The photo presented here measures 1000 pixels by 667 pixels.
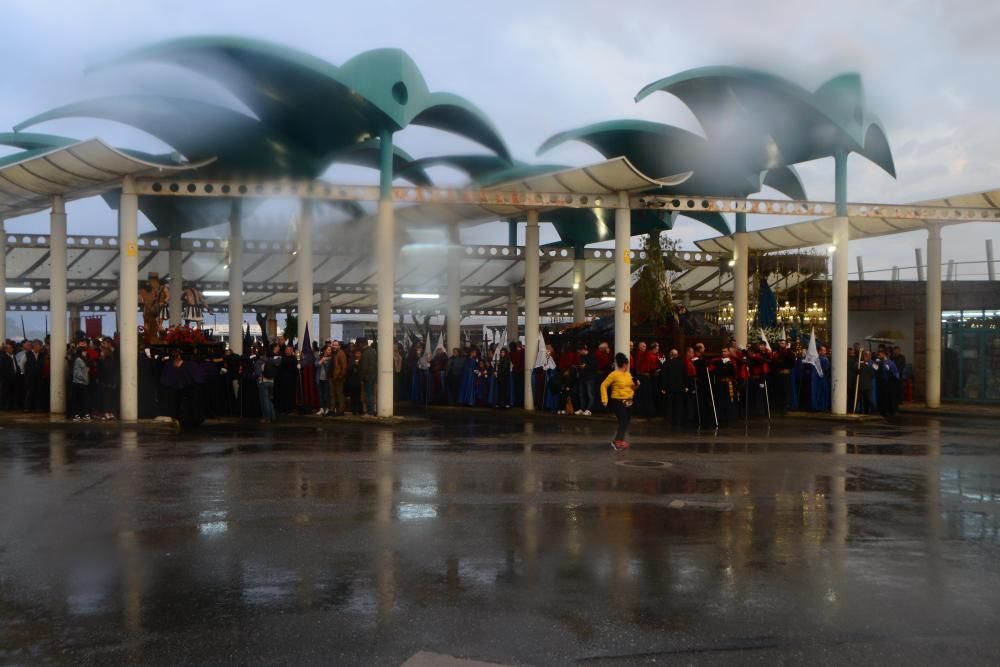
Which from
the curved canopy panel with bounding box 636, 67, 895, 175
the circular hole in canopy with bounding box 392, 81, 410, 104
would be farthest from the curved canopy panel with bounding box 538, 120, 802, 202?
the circular hole in canopy with bounding box 392, 81, 410, 104

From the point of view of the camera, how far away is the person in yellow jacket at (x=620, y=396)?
616 inches

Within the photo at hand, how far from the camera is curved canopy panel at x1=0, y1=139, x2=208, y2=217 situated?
1867cm

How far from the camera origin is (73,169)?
1945 centimetres

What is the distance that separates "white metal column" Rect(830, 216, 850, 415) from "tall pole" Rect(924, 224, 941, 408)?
3799mm

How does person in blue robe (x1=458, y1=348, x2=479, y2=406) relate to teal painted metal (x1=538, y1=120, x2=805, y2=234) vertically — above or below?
below

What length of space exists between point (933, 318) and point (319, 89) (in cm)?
1692

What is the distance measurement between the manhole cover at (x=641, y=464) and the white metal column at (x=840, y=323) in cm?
991

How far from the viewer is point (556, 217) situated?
29750 mm

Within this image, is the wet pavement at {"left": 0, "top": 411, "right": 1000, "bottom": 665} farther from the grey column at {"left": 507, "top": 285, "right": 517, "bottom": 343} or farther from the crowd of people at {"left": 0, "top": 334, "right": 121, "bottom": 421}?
the grey column at {"left": 507, "top": 285, "right": 517, "bottom": 343}

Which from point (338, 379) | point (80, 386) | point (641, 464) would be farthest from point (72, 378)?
point (641, 464)

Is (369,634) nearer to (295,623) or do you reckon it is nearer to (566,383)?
(295,623)

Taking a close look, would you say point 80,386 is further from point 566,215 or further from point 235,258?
point 566,215

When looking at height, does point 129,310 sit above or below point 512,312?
below

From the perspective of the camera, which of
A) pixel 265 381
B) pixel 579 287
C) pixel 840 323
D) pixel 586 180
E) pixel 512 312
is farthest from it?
pixel 512 312
